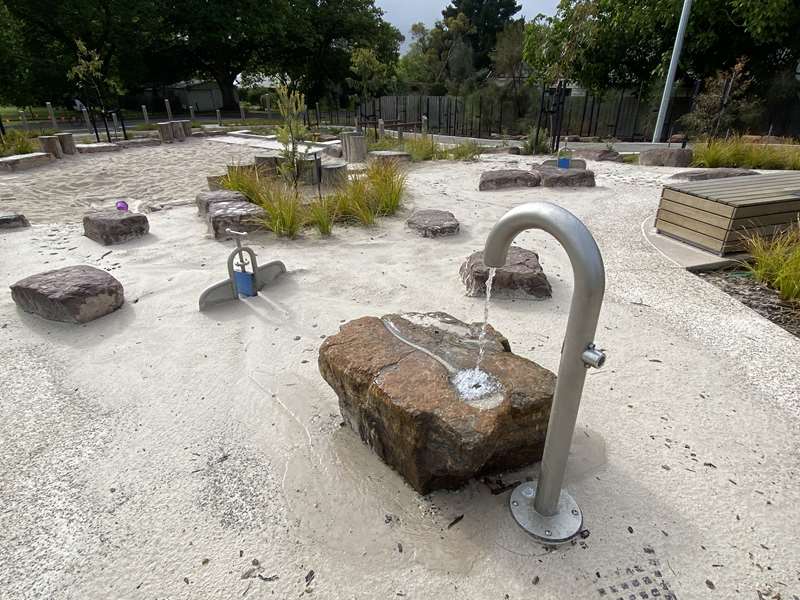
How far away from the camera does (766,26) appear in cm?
1228

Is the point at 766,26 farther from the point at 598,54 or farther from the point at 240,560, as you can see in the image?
the point at 240,560

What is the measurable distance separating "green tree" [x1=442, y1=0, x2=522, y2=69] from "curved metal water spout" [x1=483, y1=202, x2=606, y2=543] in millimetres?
43644

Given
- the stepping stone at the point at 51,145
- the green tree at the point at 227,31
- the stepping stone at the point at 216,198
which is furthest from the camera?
the green tree at the point at 227,31

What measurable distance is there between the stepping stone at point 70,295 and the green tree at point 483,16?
42582 mm

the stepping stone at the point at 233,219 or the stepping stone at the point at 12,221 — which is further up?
the stepping stone at the point at 233,219

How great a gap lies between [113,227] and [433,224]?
3.30 metres

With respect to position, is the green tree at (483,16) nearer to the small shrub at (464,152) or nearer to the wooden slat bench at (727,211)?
the small shrub at (464,152)

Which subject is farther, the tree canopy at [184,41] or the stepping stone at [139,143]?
the tree canopy at [184,41]

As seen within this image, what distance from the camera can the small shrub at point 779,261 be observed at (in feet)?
10.5

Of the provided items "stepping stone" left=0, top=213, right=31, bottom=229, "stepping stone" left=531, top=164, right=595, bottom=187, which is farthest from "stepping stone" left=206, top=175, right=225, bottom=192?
"stepping stone" left=531, top=164, right=595, bottom=187

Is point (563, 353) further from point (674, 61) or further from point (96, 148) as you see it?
point (96, 148)

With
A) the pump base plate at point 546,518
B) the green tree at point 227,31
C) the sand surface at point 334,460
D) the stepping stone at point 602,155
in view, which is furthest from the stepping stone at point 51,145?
the green tree at point 227,31

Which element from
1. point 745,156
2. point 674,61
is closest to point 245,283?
point 745,156

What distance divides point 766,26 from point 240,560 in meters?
17.5
